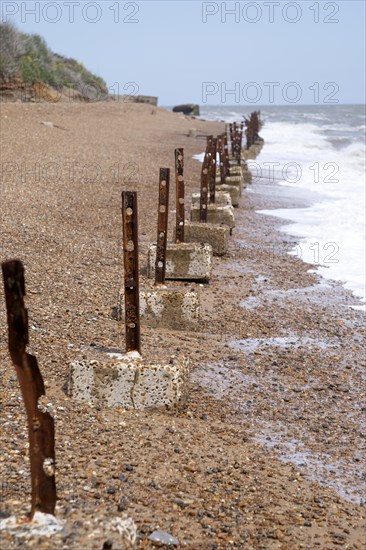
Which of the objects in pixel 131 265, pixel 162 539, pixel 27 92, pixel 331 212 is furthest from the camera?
pixel 27 92

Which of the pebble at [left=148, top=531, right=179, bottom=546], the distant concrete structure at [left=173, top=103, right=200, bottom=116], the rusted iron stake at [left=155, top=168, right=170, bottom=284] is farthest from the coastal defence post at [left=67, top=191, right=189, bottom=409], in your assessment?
the distant concrete structure at [left=173, top=103, right=200, bottom=116]

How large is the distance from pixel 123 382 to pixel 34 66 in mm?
28831

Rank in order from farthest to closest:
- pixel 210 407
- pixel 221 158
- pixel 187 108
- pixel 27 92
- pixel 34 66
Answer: pixel 187 108
pixel 34 66
pixel 27 92
pixel 221 158
pixel 210 407

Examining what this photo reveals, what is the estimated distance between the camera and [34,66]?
3136 centimetres

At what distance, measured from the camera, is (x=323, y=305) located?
7.95 m

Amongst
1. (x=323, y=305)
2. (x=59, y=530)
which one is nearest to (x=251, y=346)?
(x=323, y=305)

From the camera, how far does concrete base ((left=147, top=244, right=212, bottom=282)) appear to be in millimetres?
8121

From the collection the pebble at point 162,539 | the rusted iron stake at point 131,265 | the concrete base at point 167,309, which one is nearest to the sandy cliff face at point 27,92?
the concrete base at point 167,309

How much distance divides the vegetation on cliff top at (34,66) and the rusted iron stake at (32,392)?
27.3 m

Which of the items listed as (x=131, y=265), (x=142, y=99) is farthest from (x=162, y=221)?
(x=142, y=99)

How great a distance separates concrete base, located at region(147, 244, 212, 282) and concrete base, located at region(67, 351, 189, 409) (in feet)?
11.5

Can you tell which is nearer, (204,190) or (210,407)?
(210,407)

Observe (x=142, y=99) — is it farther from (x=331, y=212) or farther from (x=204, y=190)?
(x=204, y=190)

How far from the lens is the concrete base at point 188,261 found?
26.6 ft
